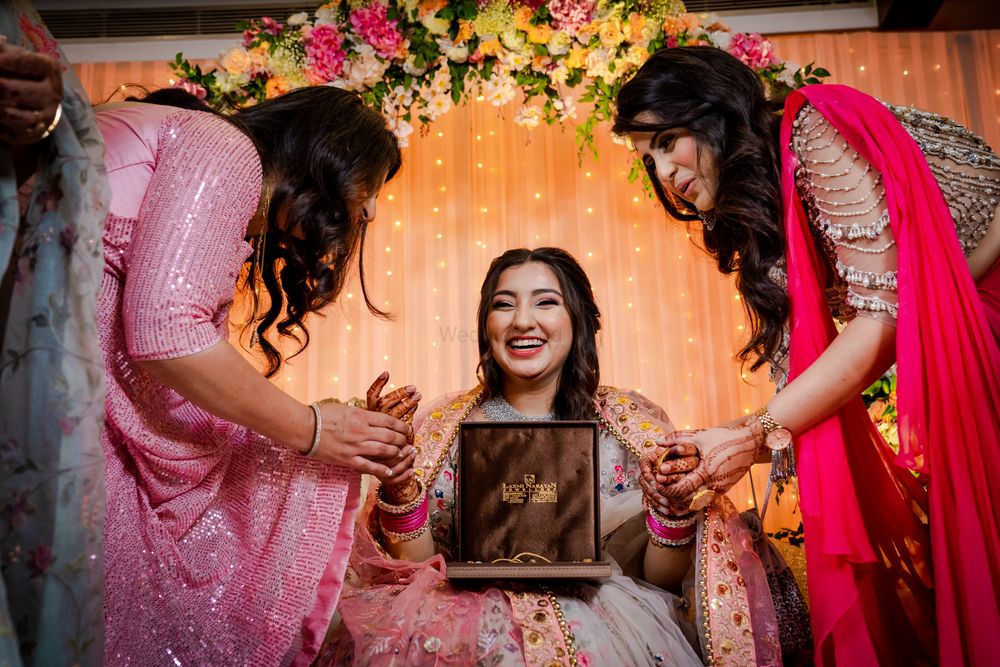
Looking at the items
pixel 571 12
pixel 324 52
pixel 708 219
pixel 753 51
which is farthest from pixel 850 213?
pixel 324 52

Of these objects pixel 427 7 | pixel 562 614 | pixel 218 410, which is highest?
pixel 427 7

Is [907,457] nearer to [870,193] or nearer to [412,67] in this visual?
[870,193]

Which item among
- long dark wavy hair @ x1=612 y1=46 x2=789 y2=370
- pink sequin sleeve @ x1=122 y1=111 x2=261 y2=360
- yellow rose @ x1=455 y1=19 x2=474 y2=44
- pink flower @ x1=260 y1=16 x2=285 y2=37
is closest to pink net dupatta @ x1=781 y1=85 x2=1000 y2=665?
long dark wavy hair @ x1=612 y1=46 x2=789 y2=370

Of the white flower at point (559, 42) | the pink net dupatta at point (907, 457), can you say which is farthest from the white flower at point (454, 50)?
the pink net dupatta at point (907, 457)

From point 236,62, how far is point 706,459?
2.76 metres

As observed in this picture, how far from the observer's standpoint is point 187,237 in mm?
1506

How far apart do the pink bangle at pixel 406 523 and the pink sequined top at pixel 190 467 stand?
529mm

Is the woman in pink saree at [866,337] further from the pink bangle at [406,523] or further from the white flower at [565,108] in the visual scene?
the white flower at [565,108]

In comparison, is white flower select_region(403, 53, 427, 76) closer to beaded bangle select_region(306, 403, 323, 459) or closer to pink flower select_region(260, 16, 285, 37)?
pink flower select_region(260, 16, 285, 37)

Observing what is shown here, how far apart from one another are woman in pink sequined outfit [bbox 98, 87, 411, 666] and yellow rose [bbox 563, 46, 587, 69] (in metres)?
1.79

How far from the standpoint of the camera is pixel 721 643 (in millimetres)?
2062

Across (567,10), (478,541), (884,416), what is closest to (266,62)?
(567,10)

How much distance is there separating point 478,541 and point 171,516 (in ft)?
2.76

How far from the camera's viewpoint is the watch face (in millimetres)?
1962
